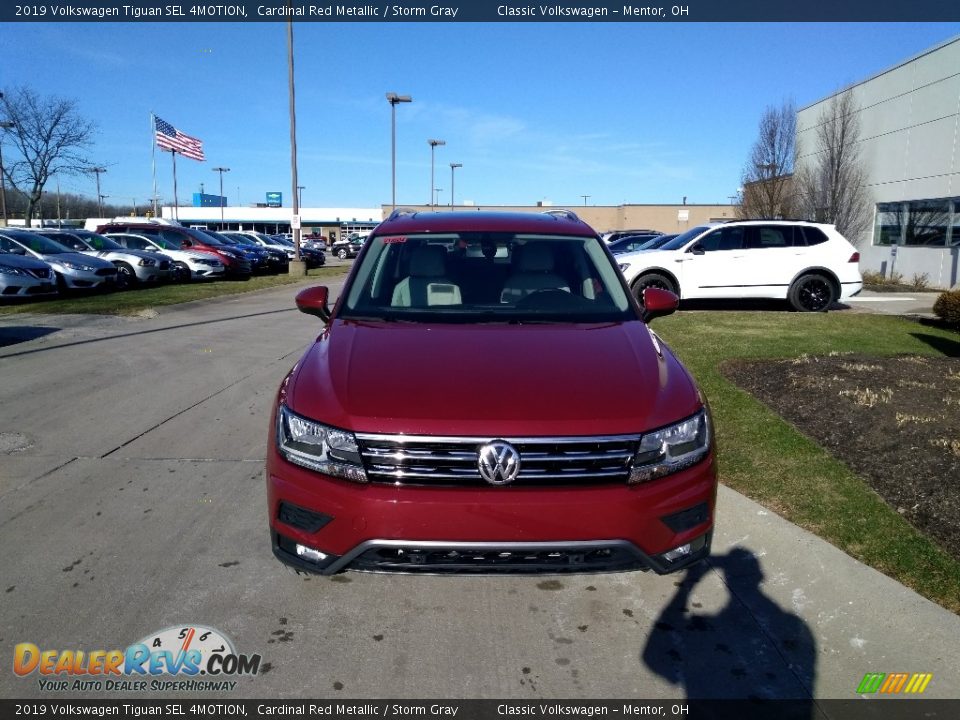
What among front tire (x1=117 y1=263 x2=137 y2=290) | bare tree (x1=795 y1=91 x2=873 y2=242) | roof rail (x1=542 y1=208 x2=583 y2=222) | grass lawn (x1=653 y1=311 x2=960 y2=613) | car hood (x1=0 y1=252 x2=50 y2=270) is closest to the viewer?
grass lawn (x1=653 y1=311 x2=960 y2=613)

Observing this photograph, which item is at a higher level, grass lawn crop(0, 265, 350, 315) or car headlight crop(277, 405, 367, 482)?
car headlight crop(277, 405, 367, 482)

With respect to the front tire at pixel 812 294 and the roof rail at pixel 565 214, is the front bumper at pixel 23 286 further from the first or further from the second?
the front tire at pixel 812 294

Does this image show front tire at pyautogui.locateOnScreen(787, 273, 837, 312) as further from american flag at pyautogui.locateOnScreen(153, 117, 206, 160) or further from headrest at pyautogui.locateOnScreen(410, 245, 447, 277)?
american flag at pyautogui.locateOnScreen(153, 117, 206, 160)

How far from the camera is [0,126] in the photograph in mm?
36000

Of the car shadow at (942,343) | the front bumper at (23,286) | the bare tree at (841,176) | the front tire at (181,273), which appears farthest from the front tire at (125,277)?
the bare tree at (841,176)

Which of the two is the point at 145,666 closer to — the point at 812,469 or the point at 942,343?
the point at 812,469

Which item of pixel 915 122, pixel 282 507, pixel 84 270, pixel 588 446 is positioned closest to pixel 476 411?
pixel 588 446

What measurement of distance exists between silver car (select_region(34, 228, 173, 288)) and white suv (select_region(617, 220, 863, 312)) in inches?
530

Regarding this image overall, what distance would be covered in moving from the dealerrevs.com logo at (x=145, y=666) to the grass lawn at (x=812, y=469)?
10.1ft

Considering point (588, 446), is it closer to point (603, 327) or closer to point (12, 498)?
point (603, 327)

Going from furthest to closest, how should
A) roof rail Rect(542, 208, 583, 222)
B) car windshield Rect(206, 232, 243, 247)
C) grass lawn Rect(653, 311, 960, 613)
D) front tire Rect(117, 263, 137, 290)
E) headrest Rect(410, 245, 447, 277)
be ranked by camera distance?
car windshield Rect(206, 232, 243, 247) → front tire Rect(117, 263, 137, 290) → roof rail Rect(542, 208, 583, 222) → headrest Rect(410, 245, 447, 277) → grass lawn Rect(653, 311, 960, 613)

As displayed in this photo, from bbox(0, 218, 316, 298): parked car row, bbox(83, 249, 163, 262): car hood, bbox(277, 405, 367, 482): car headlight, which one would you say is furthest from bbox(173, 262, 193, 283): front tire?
bbox(277, 405, 367, 482): car headlight

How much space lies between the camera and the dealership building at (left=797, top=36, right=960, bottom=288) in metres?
18.7

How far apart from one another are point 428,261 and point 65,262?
49.7 feet
